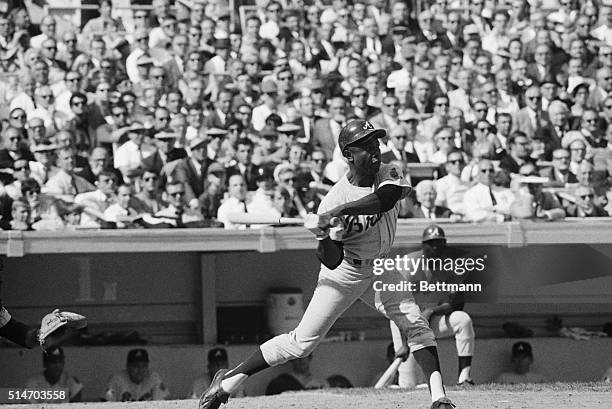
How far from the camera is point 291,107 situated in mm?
11203

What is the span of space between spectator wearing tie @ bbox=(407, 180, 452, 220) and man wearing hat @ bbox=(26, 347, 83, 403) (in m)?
3.16

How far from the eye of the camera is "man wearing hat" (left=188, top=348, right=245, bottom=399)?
10.1m

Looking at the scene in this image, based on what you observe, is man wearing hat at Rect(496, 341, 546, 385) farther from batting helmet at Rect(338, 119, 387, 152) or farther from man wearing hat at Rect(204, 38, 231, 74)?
batting helmet at Rect(338, 119, 387, 152)

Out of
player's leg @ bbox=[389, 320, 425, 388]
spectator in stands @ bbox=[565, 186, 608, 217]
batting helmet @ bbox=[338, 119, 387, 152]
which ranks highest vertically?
batting helmet @ bbox=[338, 119, 387, 152]

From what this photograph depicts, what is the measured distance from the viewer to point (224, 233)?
9703mm

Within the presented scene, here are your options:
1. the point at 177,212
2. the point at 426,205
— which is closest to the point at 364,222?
the point at 177,212

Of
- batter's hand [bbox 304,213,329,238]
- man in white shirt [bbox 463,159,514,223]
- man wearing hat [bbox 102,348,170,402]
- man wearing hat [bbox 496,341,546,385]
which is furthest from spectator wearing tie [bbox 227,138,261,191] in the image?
batter's hand [bbox 304,213,329,238]

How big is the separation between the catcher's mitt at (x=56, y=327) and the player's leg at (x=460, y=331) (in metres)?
4.23

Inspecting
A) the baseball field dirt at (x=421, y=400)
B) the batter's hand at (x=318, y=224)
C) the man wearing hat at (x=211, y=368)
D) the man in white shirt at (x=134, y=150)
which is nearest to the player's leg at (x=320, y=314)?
the batter's hand at (x=318, y=224)

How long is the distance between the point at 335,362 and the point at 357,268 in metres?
4.38

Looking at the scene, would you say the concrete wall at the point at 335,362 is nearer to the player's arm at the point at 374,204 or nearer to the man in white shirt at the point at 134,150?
the man in white shirt at the point at 134,150

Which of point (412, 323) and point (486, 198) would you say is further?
point (486, 198)

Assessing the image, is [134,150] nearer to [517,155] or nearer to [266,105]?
[266,105]

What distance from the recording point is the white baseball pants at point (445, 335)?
959cm
